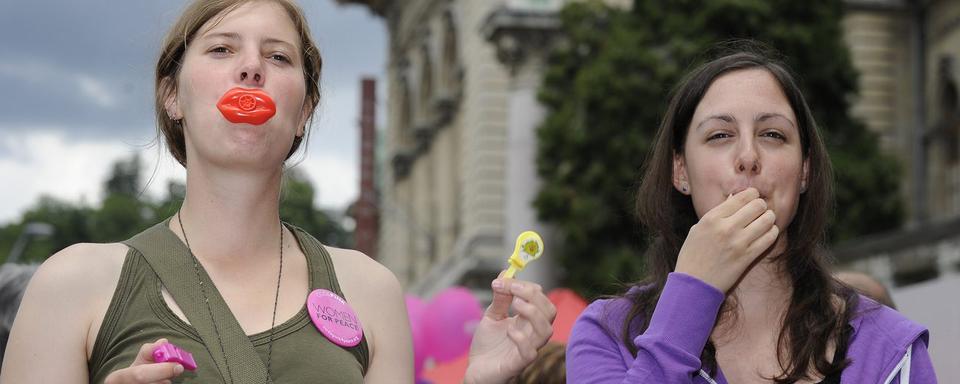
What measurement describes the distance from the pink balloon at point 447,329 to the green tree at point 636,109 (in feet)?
41.5

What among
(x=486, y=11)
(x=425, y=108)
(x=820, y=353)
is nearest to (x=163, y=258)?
(x=820, y=353)

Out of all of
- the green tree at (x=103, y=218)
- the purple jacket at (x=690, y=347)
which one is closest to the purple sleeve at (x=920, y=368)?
the purple jacket at (x=690, y=347)

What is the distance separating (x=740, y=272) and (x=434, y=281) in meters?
35.1

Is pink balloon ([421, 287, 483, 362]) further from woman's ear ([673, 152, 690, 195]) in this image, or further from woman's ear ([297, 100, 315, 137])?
woman's ear ([297, 100, 315, 137])

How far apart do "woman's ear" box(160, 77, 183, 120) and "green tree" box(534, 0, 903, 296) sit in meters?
21.5

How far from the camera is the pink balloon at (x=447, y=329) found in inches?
471

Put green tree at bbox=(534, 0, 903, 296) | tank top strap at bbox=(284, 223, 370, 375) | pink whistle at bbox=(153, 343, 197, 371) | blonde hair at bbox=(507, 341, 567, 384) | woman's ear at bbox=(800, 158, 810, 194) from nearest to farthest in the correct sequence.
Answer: pink whistle at bbox=(153, 343, 197, 371) < tank top strap at bbox=(284, 223, 370, 375) < woman's ear at bbox=(800, 158, 810, 194) < blonde hair at bbox=(507, 341, 567, 384) < green tree at bbox=(534, 0, 903, 296)

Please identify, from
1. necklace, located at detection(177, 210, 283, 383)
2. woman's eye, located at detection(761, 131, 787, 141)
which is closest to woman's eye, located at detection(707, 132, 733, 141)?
woman's eye, located at detection(761, 131, 787, 141)

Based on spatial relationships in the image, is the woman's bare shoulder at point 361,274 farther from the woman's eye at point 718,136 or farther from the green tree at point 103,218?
the green tree at point 103,218

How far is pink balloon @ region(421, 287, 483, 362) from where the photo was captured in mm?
11961

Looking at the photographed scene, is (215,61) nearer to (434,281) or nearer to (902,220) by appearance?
(902,220)

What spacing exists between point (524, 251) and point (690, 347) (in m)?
0.79

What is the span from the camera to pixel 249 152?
3.37m

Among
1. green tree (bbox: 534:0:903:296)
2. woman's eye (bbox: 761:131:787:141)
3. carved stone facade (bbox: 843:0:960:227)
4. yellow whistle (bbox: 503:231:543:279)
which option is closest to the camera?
woman's eye (bbox: 761:131:787:141)
